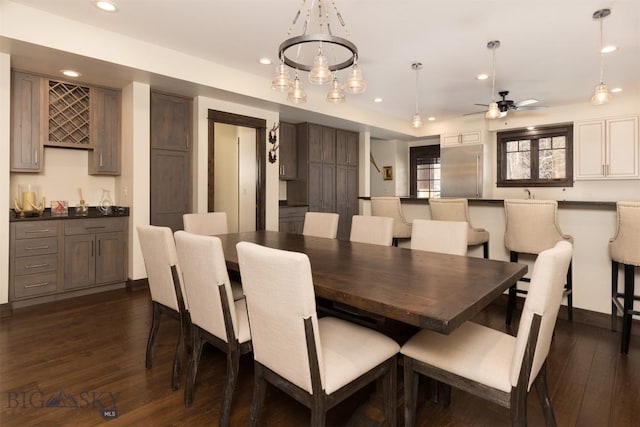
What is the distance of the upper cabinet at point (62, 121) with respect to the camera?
A: 11.2ft

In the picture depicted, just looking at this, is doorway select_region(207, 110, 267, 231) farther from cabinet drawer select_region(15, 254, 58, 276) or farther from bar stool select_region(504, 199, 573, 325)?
bar stool select_region(504, 199, 573, 325)

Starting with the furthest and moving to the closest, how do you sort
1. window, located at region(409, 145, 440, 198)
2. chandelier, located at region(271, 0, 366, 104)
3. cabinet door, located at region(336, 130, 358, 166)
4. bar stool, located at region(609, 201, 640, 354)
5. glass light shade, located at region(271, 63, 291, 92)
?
window, located at region(409, 145, 440, 198) < cabinet door, located at region(336, 130, 358, 166) < glass light shade, located at region(271, 63, 291, 92) < bar stool, located at region(609, 201, 640, 354) < chandelier, located at region(271, 0, 366, 104)

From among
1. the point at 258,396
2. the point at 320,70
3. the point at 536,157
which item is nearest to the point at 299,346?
the point at 258,396

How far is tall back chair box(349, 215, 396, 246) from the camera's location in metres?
2.75

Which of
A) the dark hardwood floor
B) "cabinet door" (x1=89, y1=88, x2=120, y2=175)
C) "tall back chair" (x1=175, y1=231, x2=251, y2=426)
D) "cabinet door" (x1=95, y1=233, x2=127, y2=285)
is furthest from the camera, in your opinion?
"cabinet door" (x1=89, y1=88, x2=120, y2=175)

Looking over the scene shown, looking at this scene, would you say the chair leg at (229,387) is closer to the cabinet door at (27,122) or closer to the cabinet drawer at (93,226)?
the cabinet drawer at (93,226)

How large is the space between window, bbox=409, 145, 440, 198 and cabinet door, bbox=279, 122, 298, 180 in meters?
3.28

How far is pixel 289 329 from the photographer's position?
4.01ft

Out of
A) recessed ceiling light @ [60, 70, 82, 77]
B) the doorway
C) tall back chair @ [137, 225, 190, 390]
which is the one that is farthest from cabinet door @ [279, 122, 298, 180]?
tall back chair @ [137, 225, 190, 390]

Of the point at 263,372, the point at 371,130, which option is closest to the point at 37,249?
the point at 263,372

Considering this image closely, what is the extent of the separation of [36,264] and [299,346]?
3.43m

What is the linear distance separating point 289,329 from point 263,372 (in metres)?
0.35

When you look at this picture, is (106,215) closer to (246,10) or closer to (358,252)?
(246,10)

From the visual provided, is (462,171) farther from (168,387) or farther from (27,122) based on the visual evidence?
(27,122)
